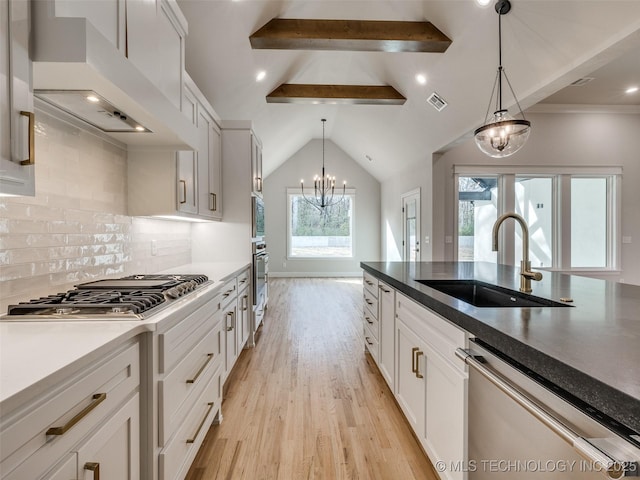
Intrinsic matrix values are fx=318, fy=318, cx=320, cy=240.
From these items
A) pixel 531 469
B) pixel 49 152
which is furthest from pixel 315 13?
pixel 531 469

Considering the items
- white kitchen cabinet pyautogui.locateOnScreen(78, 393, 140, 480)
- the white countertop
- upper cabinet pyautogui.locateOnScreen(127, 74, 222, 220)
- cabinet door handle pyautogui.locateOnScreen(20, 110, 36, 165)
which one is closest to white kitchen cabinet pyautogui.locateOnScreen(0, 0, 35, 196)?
cabinet door handle pyautogui.locateOnScreen(20, 110, 36, 165)

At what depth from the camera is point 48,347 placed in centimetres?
85

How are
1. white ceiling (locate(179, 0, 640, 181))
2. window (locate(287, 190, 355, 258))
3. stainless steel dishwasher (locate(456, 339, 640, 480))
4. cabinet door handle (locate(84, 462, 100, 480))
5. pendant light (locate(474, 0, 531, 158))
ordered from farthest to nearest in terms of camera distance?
window (locate(287, 190, 355, 258))
pendant light (locate(474, 0, 531, 158))
white ceiling (locate(179, 0, 640, 181))
cabinet door handle (locate(84, 462, 100, 480))
stainless steel dishwasher (locate(456, 339, 640, 480))

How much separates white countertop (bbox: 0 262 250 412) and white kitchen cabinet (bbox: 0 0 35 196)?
418mm

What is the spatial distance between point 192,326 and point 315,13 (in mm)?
3127

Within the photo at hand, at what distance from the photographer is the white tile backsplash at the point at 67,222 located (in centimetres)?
125

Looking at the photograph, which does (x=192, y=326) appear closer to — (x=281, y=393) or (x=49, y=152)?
(x=49, y=152)

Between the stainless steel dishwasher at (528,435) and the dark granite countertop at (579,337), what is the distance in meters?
0.06

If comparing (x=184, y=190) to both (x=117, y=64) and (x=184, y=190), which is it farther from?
(x=117, y=64)

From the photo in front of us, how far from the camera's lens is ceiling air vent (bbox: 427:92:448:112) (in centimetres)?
383

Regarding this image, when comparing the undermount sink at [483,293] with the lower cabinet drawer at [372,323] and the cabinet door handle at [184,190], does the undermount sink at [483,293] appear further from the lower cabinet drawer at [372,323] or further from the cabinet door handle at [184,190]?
the cabinet door handle at [184,190]

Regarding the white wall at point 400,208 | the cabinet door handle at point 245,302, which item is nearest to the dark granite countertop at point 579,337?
the cabinet door handle at point 245,302

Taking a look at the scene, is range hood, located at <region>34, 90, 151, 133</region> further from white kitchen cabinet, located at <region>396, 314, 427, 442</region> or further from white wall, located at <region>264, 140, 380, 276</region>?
white wall, located at <region>264, 140, 380, 276</region>

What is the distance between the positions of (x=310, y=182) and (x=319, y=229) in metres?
1.28
